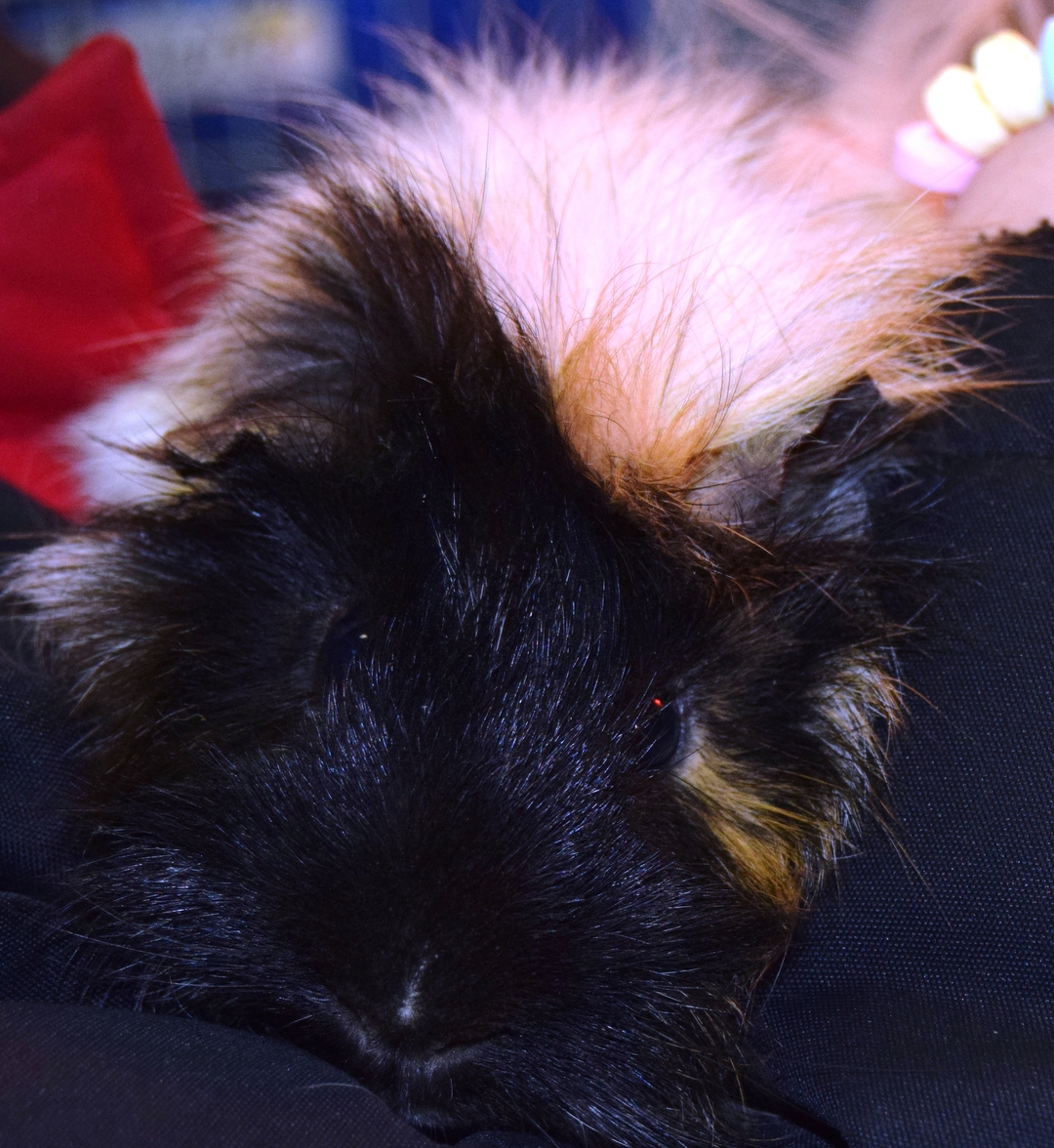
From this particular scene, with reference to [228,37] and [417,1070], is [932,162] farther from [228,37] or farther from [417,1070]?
[228,37]

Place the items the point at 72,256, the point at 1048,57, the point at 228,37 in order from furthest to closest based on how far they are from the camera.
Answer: the point at 228,37 → the point at 72,256 → the point at 1048,57

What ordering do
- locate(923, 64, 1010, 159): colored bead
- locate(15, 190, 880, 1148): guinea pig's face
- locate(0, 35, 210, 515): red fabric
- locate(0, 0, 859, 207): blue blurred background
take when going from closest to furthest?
locate(15, 190, 880, 1148): guinea pig's face < locate(923, 64, 1010, 159): colored bead < locate(0, 35, 210, 515): red fabric < locate(0, 0, 859, 207): blue blurred background

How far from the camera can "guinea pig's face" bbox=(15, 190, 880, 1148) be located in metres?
0.80

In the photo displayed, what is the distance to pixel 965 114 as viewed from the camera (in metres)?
1.38

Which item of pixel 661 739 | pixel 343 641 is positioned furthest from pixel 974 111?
pixel 343 641

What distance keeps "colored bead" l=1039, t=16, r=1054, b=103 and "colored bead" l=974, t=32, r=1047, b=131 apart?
24 millimetres

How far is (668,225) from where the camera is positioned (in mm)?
1051

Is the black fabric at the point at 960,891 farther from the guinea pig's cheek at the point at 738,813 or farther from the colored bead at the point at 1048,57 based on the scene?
the colored bead at the point at 1048,57

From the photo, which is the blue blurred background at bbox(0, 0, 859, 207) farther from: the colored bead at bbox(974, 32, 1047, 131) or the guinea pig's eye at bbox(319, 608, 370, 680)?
the guinea pig's eye at bbox(319, 608, 370, 680)

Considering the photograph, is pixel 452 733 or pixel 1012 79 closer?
pixel 452 733

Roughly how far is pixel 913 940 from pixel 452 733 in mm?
400

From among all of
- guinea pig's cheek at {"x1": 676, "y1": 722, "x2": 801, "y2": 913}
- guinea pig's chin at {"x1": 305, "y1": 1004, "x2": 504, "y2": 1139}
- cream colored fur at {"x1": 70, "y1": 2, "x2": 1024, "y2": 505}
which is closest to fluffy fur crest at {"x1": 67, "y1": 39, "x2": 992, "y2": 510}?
cream colored fur at {"x1": 70, "y1": 2, "x2": 1024, "y2": 505}

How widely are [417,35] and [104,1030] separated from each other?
1.44m

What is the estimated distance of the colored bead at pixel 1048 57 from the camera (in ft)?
4.04
